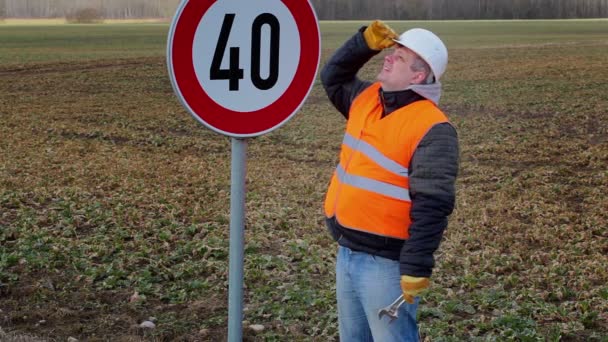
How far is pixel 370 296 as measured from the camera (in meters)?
2.88

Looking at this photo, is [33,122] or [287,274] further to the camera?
[33,122]

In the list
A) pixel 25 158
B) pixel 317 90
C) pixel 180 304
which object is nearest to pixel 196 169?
pixel 25 158

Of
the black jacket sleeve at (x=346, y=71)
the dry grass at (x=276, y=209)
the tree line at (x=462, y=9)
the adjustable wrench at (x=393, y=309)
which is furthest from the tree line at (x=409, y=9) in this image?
the adjustable wrench at (x=393, y=309)

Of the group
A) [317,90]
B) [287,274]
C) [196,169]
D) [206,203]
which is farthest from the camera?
[317,90]

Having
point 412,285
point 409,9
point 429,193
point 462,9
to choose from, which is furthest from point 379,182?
point 462,9

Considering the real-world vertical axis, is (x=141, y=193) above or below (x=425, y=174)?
below

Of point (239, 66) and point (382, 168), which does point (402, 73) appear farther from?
point (239, 66)

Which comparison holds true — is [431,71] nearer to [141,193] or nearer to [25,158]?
[141,193]

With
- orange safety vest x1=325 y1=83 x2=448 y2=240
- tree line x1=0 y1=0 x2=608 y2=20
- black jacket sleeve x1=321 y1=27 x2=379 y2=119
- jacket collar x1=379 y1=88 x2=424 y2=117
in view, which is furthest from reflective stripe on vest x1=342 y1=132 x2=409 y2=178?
tree line x1=0 y1=0 x2=608 y2=20

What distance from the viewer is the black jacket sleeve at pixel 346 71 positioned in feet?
10.3

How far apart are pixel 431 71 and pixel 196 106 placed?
82 centimetres

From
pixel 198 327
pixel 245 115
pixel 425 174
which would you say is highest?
pixel 245 115

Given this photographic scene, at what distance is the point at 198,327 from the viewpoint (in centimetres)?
505

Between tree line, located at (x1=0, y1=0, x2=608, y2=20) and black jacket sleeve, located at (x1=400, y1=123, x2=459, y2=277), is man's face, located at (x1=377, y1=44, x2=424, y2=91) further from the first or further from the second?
tree line, located at (x1=0, y1=0, x2=608, y2=20)
